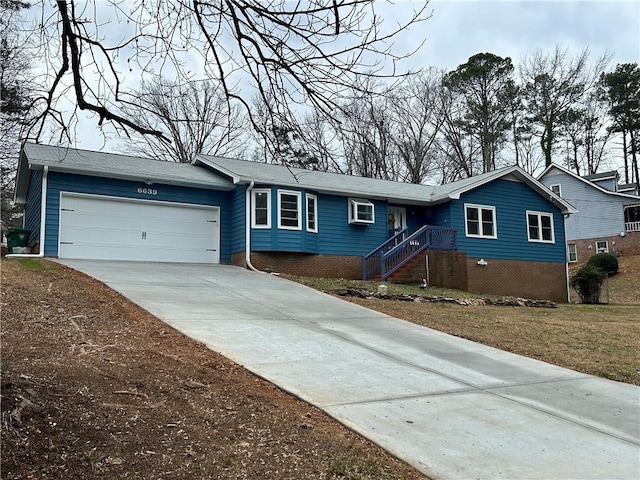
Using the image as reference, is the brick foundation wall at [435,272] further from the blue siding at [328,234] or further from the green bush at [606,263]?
the green bush at [606,263]

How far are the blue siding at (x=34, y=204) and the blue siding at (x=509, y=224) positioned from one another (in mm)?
13196

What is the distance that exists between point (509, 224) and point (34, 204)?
1630 cm

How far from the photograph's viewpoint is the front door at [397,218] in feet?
65.5

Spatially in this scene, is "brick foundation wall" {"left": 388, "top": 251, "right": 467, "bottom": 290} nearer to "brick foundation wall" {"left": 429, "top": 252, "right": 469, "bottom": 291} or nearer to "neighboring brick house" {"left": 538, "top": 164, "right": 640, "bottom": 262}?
"brick foundation wall" {"left": 429, "top": 252, "right": 469, "bottom": 291}

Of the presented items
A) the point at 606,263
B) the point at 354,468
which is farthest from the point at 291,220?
the point at 606,263

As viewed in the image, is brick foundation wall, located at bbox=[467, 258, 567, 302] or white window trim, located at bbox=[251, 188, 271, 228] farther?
brick foundation wall, located at bbox=[467, 258, 567, 302]

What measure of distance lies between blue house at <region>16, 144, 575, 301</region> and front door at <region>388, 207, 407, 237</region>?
53 millimetres

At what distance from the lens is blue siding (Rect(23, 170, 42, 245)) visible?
1525 centimetres

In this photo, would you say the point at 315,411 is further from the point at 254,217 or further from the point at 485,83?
the point at 485,83

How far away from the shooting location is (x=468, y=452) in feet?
12.7

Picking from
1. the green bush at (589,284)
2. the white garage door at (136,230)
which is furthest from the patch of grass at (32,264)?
the green bush at (589,284)

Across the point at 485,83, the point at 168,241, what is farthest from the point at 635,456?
the point at 485,83

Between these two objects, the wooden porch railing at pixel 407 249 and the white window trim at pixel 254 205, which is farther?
the wooden porch railing at pixel 407 249

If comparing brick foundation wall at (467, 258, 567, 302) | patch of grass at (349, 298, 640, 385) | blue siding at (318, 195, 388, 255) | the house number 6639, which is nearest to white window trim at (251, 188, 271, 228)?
blue siding at (318, 195, 388, 255)
